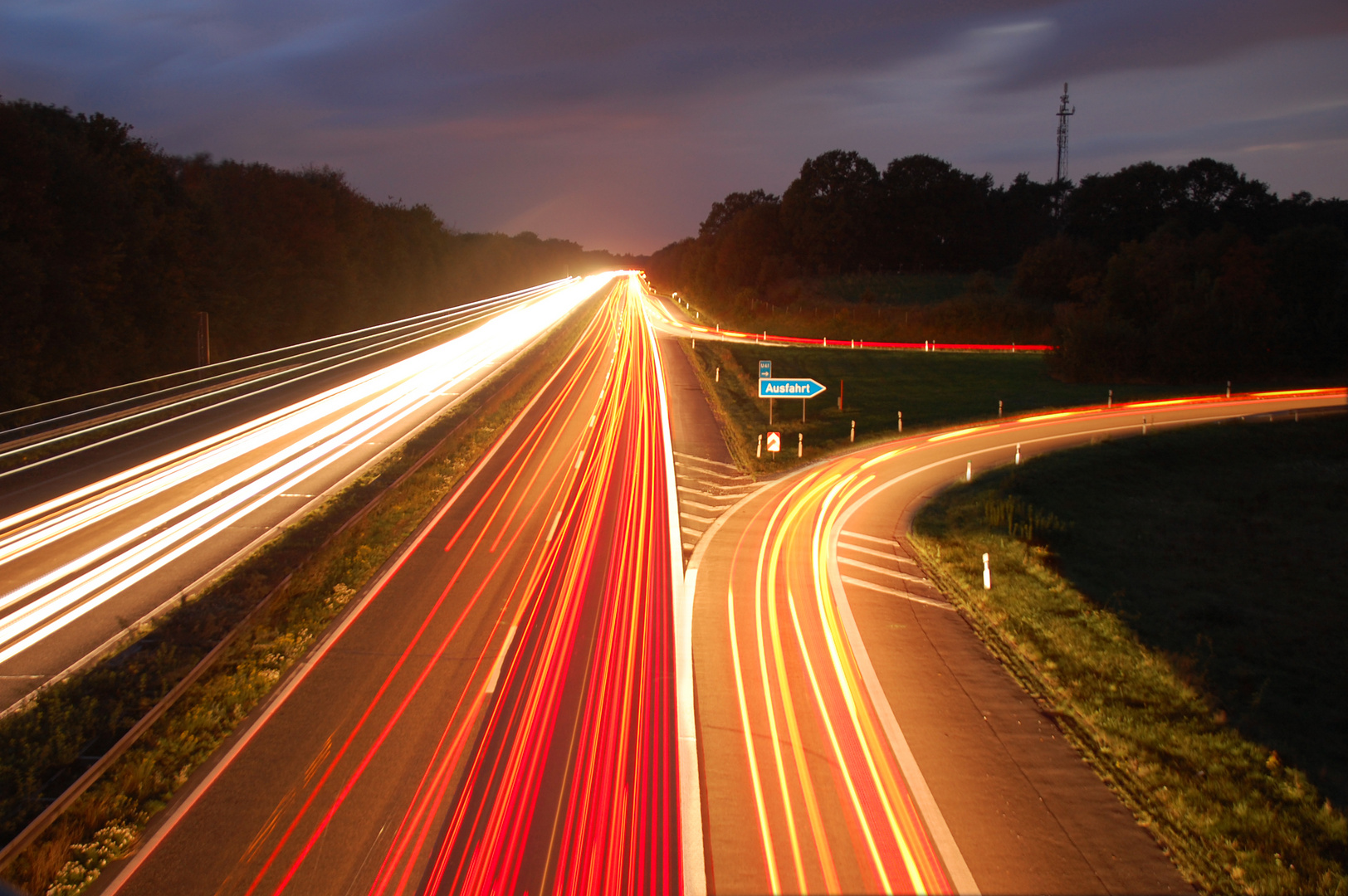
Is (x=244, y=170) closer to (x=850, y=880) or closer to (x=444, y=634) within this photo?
(x=444, y=634)

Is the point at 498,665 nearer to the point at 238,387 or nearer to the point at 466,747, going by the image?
the point at 466,747

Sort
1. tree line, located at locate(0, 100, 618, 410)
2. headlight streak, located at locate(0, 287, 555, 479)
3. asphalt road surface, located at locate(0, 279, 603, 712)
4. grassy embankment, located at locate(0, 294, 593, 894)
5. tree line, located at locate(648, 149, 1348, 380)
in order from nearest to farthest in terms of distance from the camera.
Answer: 1. grassy embankment, located at locate(0, 294, 593, 894)
2. asphalt road surface, located at locate(0, 279, 603, 712)
3. headlight streak, located at locate(0, 287, 555, 479)
4. tree line, located at locate(0, 100, 618, 410)
5. tree line, located at locate(648, 149, 1348, 380)

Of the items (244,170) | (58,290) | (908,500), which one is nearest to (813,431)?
(908,500)

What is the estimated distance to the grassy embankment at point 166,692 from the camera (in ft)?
26.0

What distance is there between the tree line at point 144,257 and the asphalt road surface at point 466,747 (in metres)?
28.1

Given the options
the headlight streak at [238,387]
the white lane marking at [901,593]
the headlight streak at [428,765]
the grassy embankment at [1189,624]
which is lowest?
the grassy embankment at [1189,624]

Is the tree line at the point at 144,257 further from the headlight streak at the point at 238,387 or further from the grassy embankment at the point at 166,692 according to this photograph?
the grassy embankment at the point at 166,692

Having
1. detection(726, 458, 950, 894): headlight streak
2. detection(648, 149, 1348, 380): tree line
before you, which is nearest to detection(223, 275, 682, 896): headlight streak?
detection(726, 458, 950, 894): headlight streak

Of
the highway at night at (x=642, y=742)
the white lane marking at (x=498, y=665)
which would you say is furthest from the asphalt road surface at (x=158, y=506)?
the white lane marking at (x=498, y=665)

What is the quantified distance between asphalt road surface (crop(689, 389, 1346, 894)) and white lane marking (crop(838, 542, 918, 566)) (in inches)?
3.3

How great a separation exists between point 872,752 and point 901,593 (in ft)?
19.9

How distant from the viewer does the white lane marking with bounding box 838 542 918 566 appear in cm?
1747

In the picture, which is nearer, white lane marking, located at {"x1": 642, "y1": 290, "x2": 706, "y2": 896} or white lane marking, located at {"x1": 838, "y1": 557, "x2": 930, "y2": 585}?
white lane marking, located at {"x1": 642, "y1": 290, "x2": 706, "y2": 896}

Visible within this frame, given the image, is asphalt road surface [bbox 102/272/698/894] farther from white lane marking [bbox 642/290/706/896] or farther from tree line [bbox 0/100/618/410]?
tree line [bbox 0/100/618/410]
